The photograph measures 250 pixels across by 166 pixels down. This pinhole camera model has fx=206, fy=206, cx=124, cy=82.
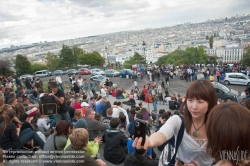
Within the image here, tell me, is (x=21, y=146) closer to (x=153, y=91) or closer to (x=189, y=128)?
(x=189, y=128)

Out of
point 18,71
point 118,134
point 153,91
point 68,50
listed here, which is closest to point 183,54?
point 68,50

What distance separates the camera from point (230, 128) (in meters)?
1.33

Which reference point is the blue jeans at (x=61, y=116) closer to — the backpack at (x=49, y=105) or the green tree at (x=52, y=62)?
the backpack at (x=49, y=105)

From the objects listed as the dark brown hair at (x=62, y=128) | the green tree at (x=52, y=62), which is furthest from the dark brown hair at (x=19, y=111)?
the green tree at (x=52, y=62)

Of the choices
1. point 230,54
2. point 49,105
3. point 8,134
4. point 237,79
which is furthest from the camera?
point 230,54

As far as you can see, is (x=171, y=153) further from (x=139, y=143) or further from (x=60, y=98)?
(x=60, y=98)

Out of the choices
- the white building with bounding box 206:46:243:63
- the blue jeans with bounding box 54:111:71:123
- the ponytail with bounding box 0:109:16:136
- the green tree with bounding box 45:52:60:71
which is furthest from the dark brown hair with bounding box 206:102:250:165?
the white building with bounding box 206:46:243:63

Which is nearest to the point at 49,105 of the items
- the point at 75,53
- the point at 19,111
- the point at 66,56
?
the point at 19,111

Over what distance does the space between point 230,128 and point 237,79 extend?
1957 cm

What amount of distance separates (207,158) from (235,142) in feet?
2.25

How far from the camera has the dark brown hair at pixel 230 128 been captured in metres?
1.32

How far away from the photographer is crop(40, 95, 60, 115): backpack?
5.54 m

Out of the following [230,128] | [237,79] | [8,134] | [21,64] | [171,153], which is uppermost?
[230,128]

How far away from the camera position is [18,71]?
4081 cm
